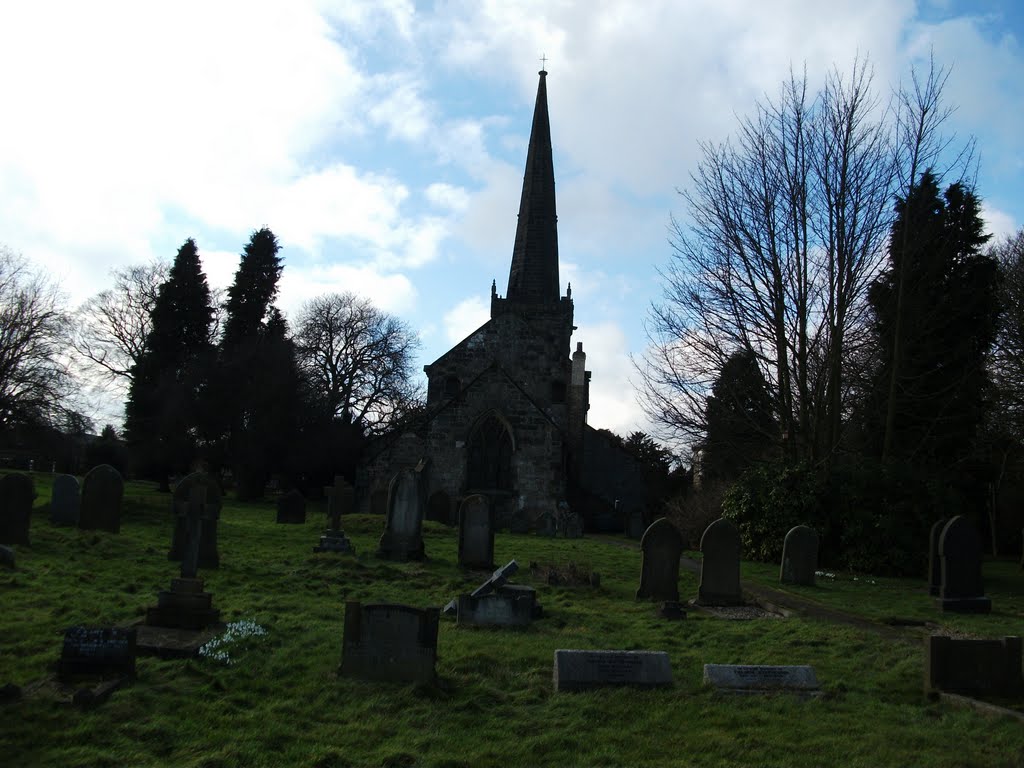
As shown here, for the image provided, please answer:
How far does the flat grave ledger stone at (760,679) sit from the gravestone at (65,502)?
43.3 feet

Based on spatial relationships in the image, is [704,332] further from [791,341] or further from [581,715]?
[581,715]

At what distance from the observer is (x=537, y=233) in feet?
121

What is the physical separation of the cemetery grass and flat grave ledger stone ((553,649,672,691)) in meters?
0.14

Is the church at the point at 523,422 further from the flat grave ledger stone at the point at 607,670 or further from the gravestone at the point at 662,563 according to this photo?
the flat grave ledger stone at the point at 607,670

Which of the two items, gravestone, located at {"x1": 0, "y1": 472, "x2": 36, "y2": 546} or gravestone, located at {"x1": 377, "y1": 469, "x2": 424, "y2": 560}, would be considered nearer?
gravestone, located at {"x1": 0, "y1": 472, "x2": 36, "y2": 546}

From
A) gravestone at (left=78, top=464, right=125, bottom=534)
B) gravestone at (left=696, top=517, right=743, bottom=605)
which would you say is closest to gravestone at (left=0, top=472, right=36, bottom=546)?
gravestone at (left=78, top=464, right=125, bottom=534)

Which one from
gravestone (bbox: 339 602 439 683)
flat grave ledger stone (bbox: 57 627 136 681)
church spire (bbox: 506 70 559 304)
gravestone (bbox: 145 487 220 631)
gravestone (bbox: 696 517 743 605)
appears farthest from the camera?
church spire (bbox: 506 70 559 304)

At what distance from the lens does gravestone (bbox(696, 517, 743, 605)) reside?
11.5 meters

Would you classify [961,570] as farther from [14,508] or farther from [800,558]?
[14,508]

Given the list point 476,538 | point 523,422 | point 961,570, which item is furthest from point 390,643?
point 523,422

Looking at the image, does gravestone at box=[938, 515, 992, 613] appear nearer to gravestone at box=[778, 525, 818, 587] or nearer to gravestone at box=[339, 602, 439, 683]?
gravestone at box=[778, 525, 818, 587]

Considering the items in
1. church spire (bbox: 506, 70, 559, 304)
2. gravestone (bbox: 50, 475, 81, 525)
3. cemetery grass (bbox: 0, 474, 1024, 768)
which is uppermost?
church spire (bbox: 506, 70, 559, 304)

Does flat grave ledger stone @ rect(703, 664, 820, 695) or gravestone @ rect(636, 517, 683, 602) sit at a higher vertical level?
gravestone @ rect(636, 517, 683, 602)

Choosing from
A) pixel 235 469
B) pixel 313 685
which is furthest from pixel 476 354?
pixel 313 685
